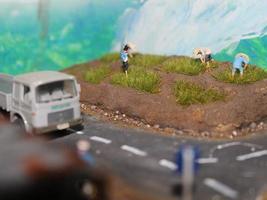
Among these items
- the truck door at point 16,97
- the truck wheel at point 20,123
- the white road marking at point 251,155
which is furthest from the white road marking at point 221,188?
the truck door at point 16,97

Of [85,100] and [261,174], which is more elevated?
[85,100]

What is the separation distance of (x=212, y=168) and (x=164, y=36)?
36.5 ft

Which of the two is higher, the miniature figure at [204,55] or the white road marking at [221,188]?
the miniature figure at [204,55]

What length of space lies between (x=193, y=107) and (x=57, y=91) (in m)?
4.21

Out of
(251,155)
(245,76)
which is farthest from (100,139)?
(245,76)

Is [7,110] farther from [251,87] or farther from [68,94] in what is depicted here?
[251,87]

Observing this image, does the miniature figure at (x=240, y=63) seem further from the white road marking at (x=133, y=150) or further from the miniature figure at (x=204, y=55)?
the white road marking at (x=133, y=150)

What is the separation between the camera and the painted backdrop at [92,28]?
2033 centimetres

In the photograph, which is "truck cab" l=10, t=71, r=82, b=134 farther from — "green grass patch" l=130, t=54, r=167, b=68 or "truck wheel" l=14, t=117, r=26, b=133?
"green grass patch" l=130, t=54, r=167, b=68

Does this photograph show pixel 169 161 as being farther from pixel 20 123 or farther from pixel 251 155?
pixel 20 123

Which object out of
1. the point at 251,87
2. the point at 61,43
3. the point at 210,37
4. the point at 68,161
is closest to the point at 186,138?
the point at 251,87

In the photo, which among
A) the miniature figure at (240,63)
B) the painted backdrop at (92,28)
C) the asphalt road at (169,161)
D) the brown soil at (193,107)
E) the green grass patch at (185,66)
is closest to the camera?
the asphalt road at (169,161)

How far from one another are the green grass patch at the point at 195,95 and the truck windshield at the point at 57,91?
3.61 metres

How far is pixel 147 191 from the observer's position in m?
9.52
